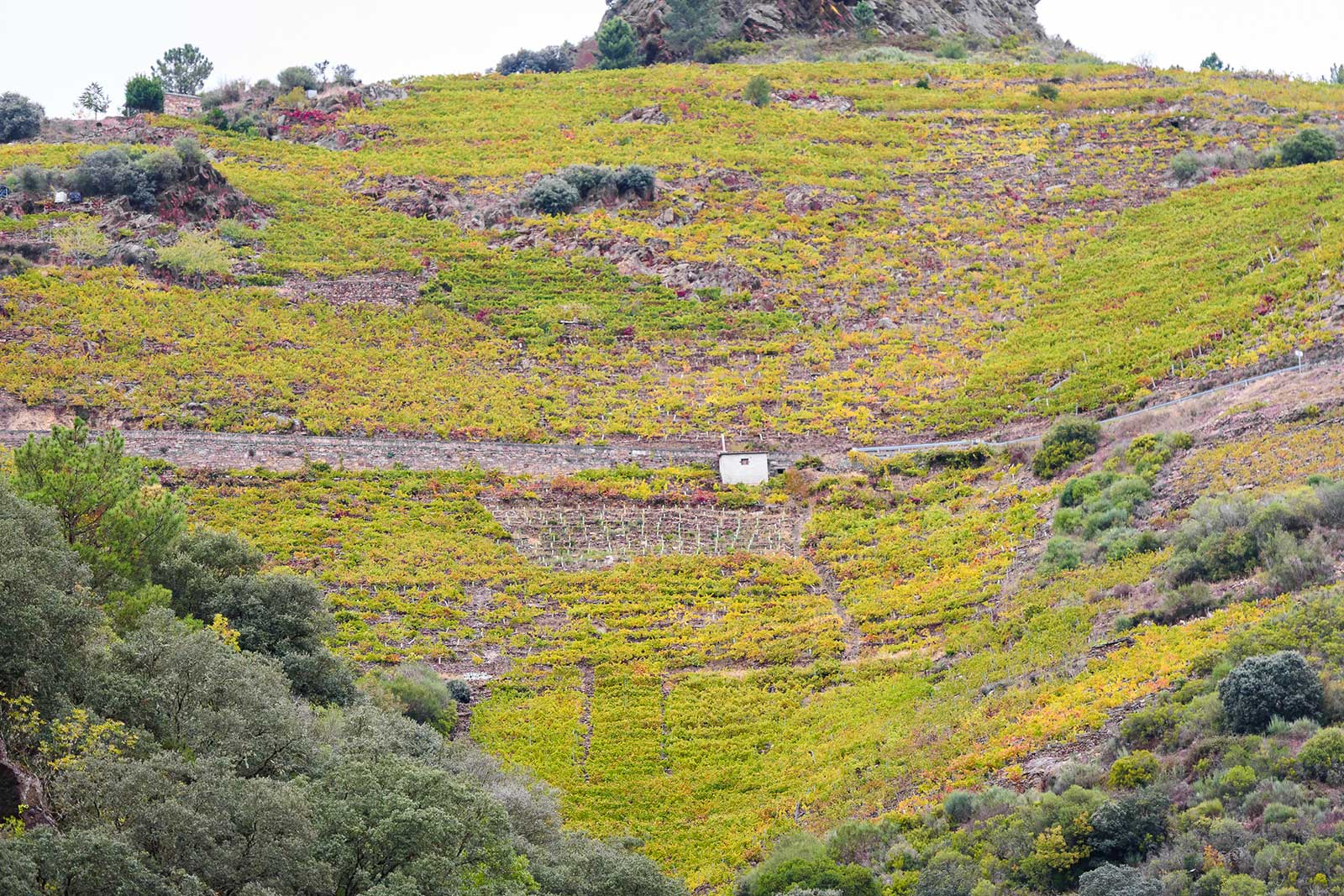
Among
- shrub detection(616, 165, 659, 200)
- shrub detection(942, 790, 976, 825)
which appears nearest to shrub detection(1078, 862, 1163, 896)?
shrub detection(942, 790, 976, 825)

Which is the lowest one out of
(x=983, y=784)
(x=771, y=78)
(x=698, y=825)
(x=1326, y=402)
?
(x=698, y=825)

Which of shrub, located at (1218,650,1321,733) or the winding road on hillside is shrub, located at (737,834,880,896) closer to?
shrub, located at (1218,650,1321,733)

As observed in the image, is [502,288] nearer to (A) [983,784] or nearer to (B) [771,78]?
(B) [771,78]

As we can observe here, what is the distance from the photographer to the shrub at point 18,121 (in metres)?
93.4

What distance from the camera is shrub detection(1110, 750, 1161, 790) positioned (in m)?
31.8

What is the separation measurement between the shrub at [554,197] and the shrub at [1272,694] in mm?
55587

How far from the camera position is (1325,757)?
29969mm

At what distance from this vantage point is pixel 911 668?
144ft

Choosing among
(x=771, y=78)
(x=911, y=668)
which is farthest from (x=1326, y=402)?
(x=771, y=78)

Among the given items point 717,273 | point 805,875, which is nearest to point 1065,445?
point 805,875

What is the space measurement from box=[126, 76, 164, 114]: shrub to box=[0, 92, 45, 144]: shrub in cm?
550

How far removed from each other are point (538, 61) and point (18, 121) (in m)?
42.7

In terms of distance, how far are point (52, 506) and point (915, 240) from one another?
49.8m

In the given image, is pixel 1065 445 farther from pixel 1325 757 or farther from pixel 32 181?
pixel 32 181
